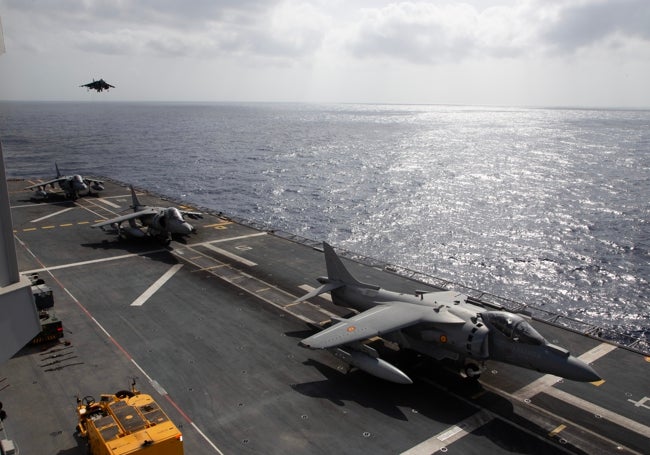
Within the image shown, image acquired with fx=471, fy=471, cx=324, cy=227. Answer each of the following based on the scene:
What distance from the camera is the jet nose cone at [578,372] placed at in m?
21.0

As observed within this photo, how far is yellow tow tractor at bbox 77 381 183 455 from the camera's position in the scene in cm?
1488

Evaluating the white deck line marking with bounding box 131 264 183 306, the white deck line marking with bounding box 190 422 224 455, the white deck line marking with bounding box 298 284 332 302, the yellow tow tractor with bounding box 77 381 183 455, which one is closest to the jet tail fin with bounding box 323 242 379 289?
the white deck line marking with bounding box 298 284 332 302

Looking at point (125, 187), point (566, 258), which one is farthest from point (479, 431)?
point (125, 187)

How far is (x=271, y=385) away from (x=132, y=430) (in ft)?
31.2

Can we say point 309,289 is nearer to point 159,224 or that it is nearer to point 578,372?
point 159,224

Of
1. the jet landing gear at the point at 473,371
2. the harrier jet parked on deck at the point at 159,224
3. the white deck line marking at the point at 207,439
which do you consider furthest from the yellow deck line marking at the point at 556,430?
the harrier jet parked on deck at the point at 159,224

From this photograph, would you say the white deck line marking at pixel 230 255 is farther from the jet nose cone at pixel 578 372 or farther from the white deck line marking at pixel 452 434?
the jet nose cone at pixel 578 372

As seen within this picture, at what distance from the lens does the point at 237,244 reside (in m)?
48.5

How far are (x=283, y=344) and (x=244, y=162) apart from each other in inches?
4246

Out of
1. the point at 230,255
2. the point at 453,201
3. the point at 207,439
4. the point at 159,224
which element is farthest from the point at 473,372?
the point at 453,201

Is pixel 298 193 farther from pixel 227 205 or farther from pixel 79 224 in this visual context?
pixel 79 224

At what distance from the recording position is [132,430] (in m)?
15.6

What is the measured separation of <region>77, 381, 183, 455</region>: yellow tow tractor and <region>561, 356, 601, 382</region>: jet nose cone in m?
16.8

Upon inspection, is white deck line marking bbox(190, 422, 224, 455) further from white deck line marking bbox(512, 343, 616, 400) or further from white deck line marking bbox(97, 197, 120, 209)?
white deck line marking bbox(97, 197, 120, 209)
